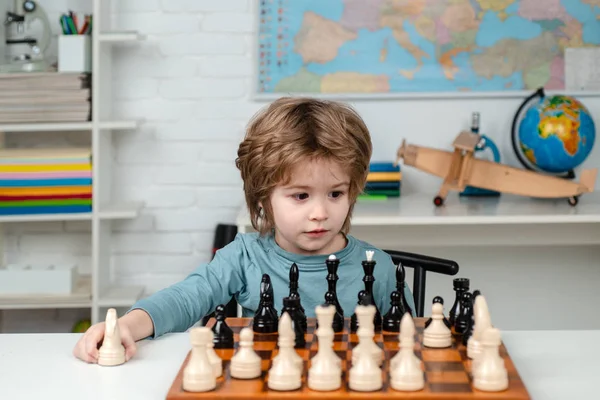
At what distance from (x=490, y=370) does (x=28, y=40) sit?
2.34 metres

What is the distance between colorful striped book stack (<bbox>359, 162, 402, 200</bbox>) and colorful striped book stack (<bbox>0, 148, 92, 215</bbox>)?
0.95m

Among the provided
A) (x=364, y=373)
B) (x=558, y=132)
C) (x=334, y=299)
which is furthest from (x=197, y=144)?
(x=364, y=373)

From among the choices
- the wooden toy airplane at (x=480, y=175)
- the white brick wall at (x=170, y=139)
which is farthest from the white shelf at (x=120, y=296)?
the wooden toy airplane at (x=480, y=175)

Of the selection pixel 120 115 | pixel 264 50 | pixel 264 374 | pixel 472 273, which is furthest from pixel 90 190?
pixel 264 374

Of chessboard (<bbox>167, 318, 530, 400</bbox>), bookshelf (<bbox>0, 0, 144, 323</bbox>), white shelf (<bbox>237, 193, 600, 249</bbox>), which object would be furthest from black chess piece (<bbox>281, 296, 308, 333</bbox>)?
bookshelf (<bbox>0, 0, 144, 323</bbox>)

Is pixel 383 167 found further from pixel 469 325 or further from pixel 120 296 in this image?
pixel 469 325

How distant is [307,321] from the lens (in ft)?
4.36

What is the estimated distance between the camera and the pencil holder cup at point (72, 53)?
2918mm

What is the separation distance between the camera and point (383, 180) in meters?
3.03

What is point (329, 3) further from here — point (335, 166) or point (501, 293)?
point (335, 166)

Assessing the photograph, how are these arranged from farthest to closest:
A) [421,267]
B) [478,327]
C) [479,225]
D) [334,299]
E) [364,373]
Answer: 1. [479,225]
2. [421,267]
3. [334,299]
4. [478,327]
5. [364,373]

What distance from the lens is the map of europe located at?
3115 mm

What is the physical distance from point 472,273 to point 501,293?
0.13m

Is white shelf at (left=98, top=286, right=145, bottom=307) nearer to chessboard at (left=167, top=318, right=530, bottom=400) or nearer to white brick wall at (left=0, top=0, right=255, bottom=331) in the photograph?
white brick wall at (left=0, top=0, right=255, bottom=331)
